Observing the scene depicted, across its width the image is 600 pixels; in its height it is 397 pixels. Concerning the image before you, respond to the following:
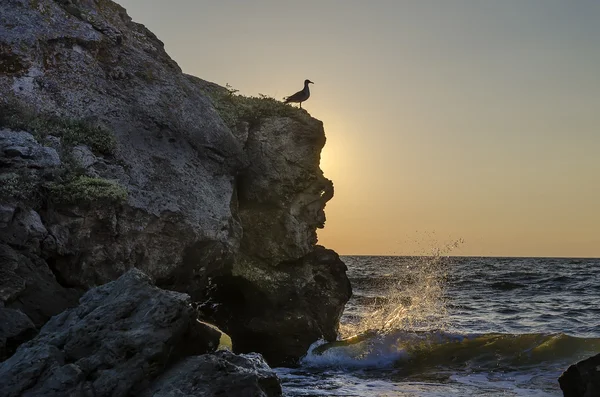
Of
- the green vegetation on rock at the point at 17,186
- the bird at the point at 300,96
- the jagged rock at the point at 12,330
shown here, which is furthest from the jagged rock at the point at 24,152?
the bird at the point at 300,96

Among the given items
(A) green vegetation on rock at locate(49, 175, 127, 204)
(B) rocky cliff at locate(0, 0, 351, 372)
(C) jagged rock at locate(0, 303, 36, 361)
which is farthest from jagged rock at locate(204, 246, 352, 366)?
(C) jagged rock at locate(0, 303, 36, 361)

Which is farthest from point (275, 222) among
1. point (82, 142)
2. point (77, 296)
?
point (77, 296)

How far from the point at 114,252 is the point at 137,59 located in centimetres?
646

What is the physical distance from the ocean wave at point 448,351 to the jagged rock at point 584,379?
623cm

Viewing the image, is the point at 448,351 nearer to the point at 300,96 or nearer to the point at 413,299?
the point at 413,299

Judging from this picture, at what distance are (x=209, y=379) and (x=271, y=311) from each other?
10005mm

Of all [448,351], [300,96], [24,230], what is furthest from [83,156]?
[448,351]

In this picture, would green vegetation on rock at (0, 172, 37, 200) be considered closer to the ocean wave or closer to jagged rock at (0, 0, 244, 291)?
jagged rock at (0, 0, 244, 291)

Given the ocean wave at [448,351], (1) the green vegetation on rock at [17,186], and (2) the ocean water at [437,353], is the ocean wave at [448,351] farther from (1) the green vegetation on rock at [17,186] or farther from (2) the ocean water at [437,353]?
(1) the green vegetation on rock at [17,186]

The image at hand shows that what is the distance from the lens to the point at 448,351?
19438mm

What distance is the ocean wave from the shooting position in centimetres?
1806

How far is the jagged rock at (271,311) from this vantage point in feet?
56.6

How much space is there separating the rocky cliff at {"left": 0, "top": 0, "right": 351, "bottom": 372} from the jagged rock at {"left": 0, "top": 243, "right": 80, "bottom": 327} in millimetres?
22

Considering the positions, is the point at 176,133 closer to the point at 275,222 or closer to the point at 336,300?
the point at 275,222
